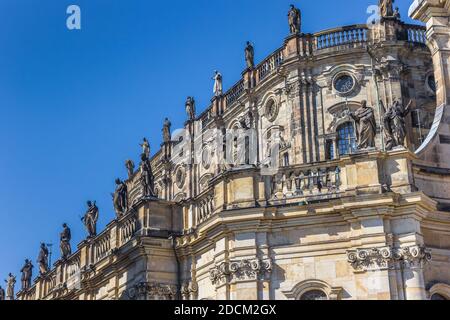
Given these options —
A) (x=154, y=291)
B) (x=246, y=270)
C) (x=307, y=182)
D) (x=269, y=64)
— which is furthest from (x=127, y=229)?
(x=269, y=64)

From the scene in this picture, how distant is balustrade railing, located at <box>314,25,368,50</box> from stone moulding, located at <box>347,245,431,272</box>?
22.9 m

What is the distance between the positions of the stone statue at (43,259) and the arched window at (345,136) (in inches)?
621

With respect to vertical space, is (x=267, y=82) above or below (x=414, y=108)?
above

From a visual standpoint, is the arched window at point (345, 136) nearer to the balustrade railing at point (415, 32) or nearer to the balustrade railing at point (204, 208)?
the balustrade railing at point (415, 32)

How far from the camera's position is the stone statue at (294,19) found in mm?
45062

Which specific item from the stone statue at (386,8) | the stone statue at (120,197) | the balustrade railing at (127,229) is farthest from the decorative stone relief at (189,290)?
the stone statue at (386,8)

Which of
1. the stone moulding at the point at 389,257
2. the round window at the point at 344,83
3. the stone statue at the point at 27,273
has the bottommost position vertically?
the stone moulding at the point at 389,257

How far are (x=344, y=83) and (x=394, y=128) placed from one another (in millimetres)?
20053

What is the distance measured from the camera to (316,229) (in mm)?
23125

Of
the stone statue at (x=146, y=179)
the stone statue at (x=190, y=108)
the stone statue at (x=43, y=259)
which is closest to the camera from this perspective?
the stone statue at (x=146, y=179)
